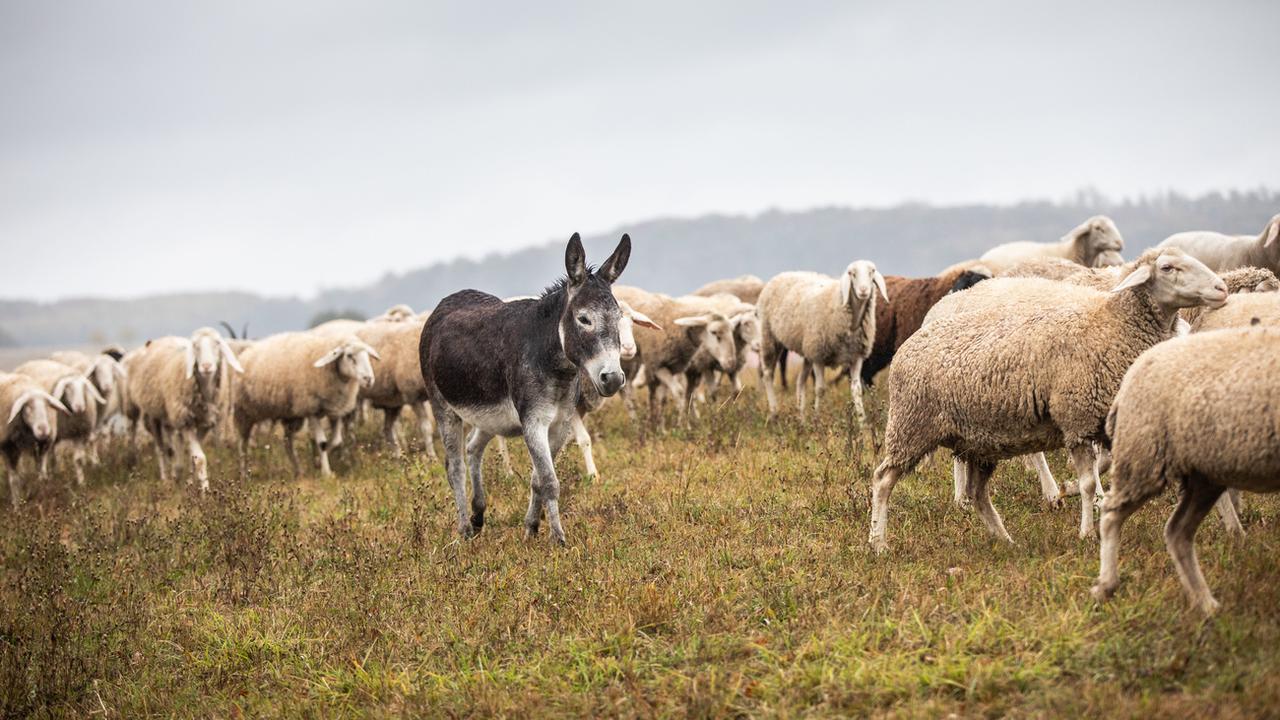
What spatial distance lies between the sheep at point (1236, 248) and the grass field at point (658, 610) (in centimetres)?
514

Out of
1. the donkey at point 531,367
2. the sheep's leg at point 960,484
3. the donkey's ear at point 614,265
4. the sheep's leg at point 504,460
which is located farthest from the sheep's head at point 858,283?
the donkey's ear at point 614,265

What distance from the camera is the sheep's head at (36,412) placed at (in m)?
14.3

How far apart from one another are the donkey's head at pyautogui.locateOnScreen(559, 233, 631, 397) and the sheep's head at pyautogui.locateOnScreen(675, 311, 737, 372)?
7.08 metres

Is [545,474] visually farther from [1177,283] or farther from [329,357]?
[329,357]

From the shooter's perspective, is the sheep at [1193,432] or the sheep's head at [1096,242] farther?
the sheep's head at [1096,242]

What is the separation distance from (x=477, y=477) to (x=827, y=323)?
7129 mm

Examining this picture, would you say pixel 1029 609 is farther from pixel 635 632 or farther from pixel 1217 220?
pixel 1217 220

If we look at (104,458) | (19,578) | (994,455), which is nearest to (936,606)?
(994,455)

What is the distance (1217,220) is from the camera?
95688 millimetres

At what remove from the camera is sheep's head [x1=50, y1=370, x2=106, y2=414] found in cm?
1561

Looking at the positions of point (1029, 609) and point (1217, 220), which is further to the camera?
point (1217, 220)

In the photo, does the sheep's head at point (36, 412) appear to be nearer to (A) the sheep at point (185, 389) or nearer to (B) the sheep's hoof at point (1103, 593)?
(A) the sheep at point (185, 389)

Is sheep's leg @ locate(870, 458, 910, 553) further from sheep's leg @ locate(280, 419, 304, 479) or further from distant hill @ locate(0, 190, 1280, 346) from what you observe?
distant hill @ locate(0, 190, 1280, 346)

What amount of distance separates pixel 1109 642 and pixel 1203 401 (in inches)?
49.0
